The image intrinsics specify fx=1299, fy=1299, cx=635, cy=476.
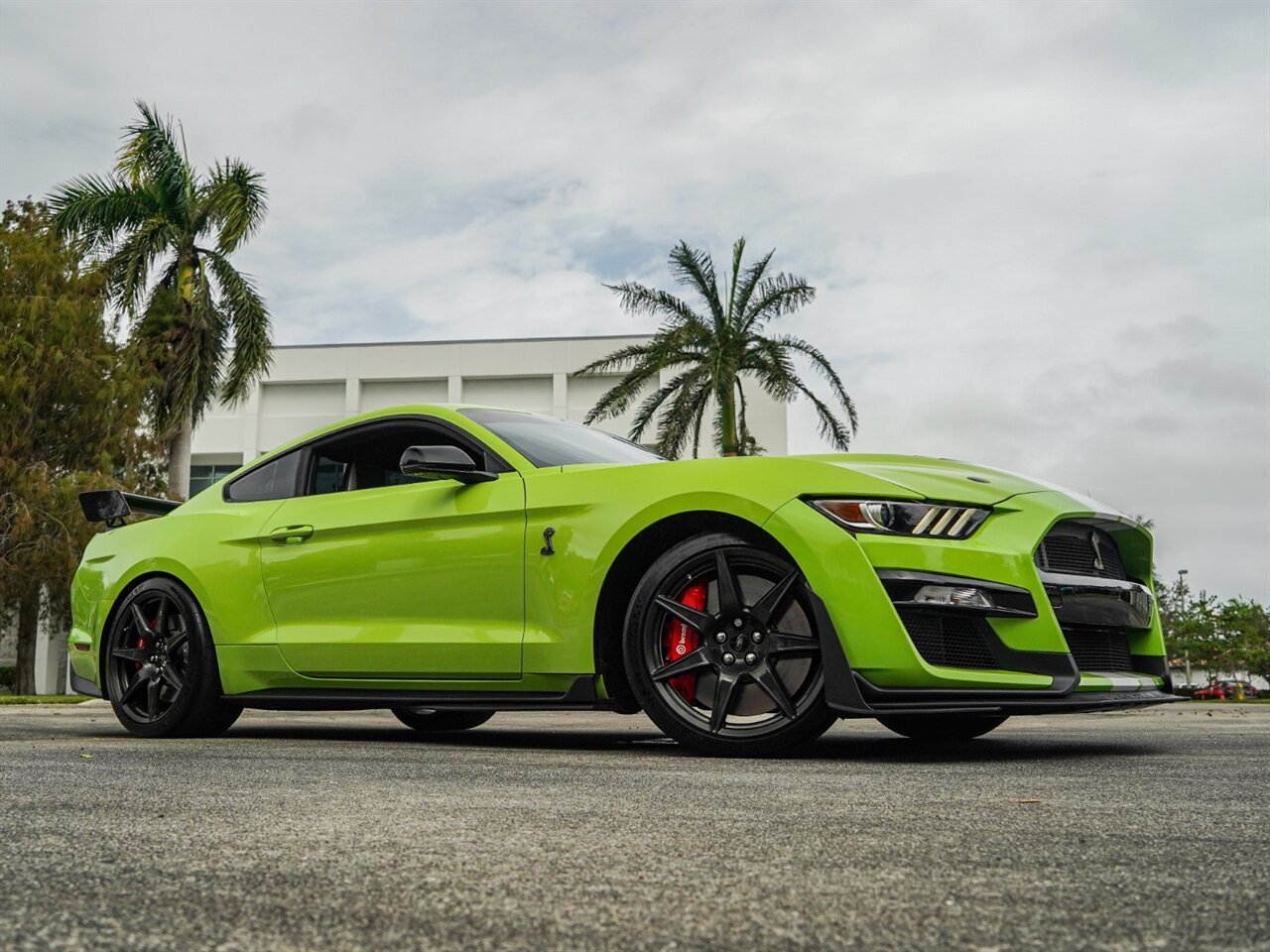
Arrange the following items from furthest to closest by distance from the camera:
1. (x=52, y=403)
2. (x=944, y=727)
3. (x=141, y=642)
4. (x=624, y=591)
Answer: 1. (x=52, y=403)
2. (x=141, y=642)
3. (x=944, y=727)
4. (x=624, y=591)

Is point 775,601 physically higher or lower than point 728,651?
higher

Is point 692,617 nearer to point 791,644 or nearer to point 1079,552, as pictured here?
point 791,644

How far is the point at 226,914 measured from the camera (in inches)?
68.7

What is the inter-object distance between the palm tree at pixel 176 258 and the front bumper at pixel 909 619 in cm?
2398

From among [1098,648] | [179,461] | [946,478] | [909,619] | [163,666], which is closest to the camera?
[909,619]

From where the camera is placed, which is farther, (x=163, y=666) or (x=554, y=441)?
(x=163, y=666)

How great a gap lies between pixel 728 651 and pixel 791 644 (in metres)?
0.23

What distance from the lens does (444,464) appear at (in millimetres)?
5055

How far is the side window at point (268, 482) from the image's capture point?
612 centimetres

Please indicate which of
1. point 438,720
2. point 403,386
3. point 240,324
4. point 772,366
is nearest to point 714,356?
point 772,366

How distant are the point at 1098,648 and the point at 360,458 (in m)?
3.29

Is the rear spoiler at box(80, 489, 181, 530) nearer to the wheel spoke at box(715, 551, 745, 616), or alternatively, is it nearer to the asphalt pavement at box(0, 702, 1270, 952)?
the asphalt pavement at box(0, 702, 1270, 952)

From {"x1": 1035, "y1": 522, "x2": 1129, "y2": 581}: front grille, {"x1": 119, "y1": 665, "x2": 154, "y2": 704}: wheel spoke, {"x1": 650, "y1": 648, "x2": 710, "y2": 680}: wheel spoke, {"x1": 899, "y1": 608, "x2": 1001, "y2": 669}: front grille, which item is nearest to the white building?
{"x1": 119, "y1": 665, "x2": 154, "y2": 704}: wheel spoke

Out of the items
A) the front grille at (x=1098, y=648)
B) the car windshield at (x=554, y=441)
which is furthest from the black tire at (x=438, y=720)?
the front grille at (x=1098, y=648)
